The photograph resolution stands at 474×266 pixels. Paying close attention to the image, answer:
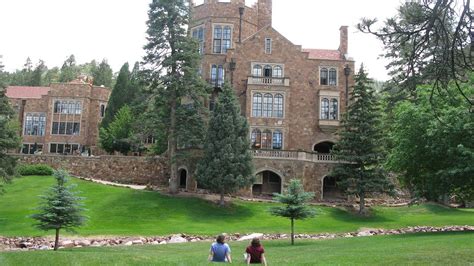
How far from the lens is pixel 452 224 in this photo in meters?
31.3

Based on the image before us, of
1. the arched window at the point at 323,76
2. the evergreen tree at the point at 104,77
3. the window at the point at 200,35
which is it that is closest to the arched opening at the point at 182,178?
the window at the point at 200,35

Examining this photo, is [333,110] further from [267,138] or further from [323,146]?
[267,138]

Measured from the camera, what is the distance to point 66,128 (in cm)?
5722

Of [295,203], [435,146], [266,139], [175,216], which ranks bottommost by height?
[175,216]

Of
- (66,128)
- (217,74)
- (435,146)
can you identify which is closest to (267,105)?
(217,74)

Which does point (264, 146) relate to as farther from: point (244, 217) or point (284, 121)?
point (244, 217)

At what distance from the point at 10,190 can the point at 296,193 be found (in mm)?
21567

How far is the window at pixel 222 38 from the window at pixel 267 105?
6345 millimetres

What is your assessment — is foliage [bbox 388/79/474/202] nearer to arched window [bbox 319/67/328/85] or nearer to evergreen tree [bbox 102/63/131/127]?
arched window [bbox 319/67/328/85]

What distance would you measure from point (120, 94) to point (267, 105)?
2153 cm

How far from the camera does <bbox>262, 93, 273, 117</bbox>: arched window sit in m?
42.3

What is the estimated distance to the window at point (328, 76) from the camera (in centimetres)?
4453

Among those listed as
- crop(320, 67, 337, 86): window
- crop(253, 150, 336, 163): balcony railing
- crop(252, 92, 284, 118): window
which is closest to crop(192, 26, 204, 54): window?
crop(252, 92, 284, 118): window

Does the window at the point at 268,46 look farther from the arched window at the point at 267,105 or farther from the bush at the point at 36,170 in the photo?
the bush at the point at 36,170
